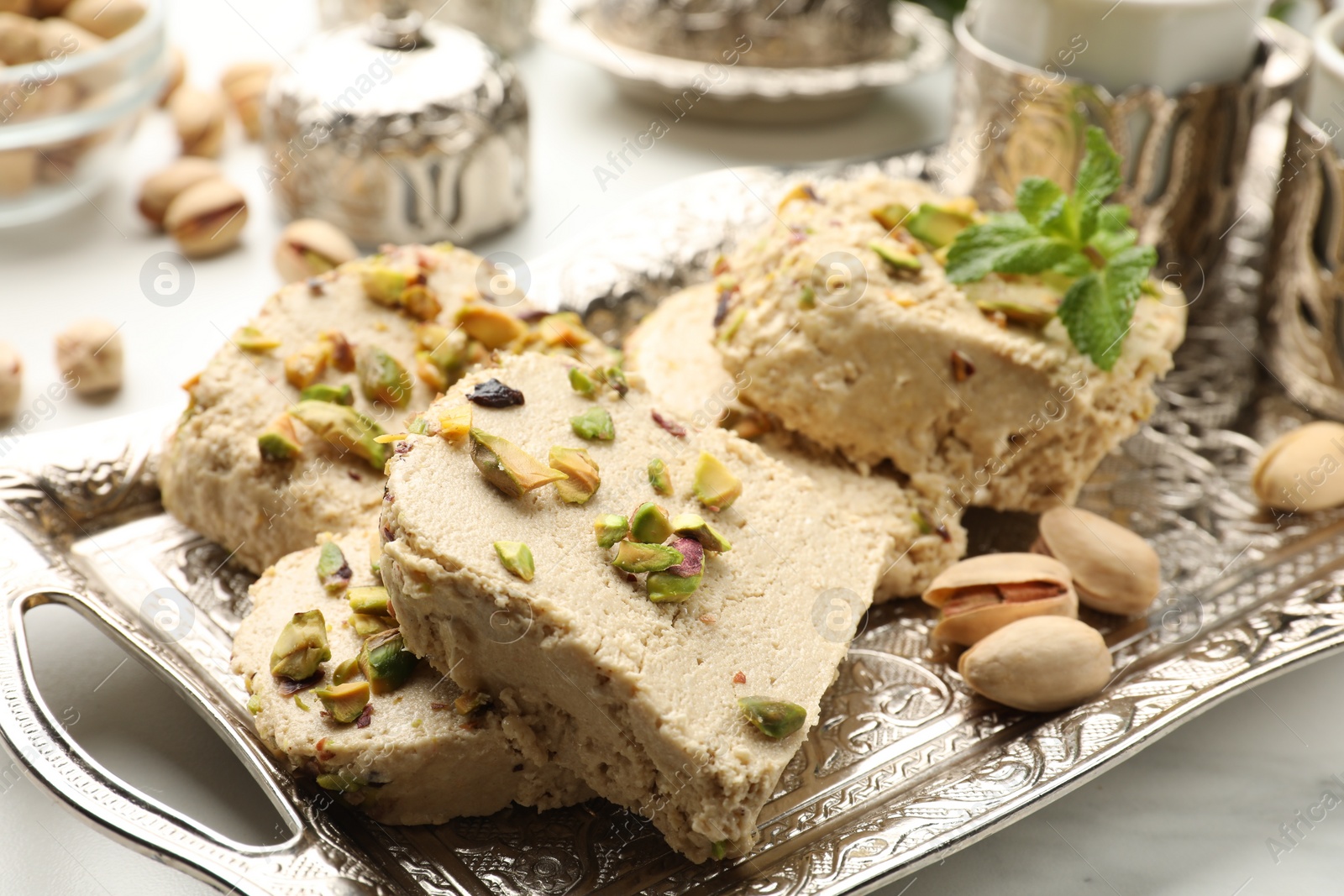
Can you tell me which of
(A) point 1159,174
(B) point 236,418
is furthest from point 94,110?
(A) point 1159,174

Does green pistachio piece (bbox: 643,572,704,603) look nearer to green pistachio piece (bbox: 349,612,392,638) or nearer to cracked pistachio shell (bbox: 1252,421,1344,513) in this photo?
green pistachio piece (bbox: 349,612,392,638)

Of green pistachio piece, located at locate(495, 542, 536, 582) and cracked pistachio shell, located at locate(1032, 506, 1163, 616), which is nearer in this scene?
green pistachio piece, located at locate(495, 542, 536, 582)

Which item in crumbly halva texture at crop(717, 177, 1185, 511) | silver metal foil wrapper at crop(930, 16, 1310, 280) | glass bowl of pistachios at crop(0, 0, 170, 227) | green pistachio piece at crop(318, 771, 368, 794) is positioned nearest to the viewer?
green pistachio piece at crop(318, 771, 368, 794)

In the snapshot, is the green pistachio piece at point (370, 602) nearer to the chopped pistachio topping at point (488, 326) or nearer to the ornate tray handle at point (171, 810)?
the ornate tray handle at point (171, 810)

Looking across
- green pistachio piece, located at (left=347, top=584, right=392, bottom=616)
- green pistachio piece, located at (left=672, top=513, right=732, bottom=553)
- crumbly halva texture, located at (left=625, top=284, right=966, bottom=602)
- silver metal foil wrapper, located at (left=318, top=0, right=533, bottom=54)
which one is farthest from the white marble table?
silver metal foil wrapper, located at (left=318, top=0, right=533, bottom=54)

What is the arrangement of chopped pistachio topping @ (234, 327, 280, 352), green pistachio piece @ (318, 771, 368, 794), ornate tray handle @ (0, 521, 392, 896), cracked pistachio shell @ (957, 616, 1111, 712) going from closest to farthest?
ornate tray handle @ (0, 521, 392, 896), green pistachio piece @ (318, 771, 368, 794), cracked pistachio shell @ (957, 616, 1111, 712), chopped pistachio topping @ (234, 327, 280, 352)

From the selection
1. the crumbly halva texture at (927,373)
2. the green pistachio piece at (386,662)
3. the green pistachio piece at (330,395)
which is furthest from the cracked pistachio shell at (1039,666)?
the green pistachio piece at (330,395)
